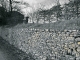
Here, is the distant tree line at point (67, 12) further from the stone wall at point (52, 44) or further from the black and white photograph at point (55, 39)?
the stone wall at point (52, 44)

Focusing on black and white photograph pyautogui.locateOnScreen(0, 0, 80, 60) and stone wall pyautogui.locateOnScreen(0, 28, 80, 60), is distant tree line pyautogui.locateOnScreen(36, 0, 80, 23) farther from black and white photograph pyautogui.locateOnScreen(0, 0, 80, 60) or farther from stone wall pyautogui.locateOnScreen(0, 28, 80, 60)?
stone wall pyautogui.locateOnScreen(0, 28, 80, 60)

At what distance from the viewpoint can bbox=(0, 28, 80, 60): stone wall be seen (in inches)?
227

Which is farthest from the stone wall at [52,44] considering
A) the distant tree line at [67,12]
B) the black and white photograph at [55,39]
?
the distant tree line at [67,12]

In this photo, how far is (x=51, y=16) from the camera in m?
17.3

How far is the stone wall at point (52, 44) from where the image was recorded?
576 centimetres

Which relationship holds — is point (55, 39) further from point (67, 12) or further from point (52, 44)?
point (67, 12)

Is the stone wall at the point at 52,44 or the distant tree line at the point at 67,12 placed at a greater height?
the distant tree line at the point at 67,12

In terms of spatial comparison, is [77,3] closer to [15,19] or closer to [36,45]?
[36,45]

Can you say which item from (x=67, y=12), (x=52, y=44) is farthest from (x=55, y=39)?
(x=67, y=12)

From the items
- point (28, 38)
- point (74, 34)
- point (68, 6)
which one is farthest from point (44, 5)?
point (74, 34)

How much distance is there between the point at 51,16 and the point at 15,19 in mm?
14404

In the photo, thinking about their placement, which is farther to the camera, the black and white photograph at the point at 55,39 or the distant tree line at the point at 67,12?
the distant tree line at the point at 67,12

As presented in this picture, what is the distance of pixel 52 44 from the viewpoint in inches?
301

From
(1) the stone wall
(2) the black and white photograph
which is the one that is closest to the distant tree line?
(2) the black and white photograph
